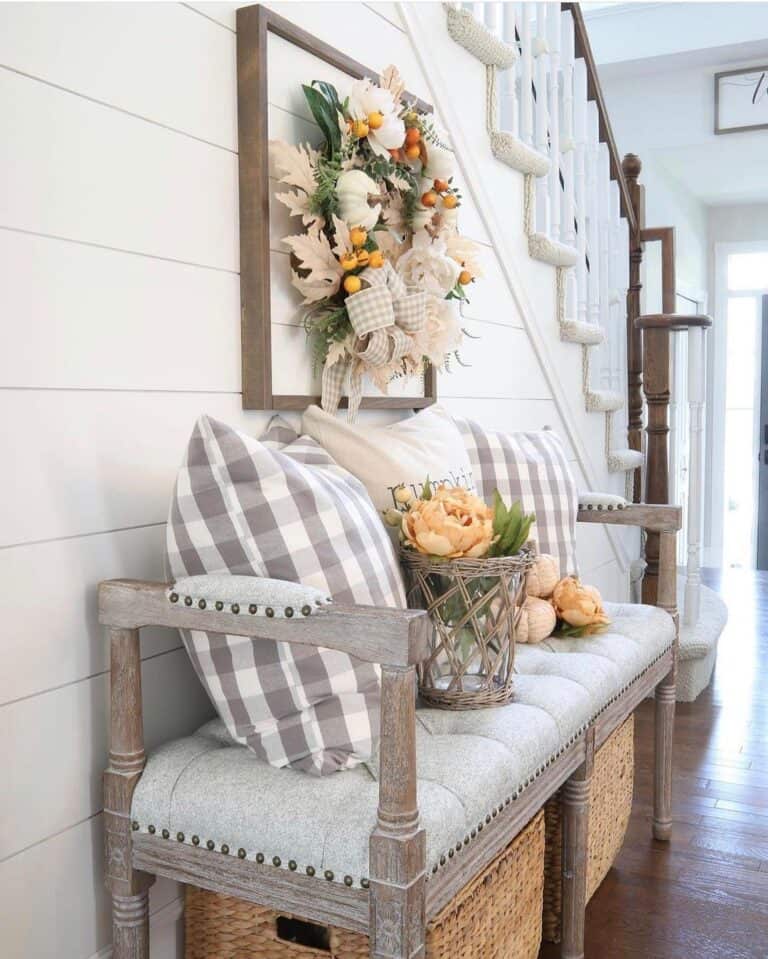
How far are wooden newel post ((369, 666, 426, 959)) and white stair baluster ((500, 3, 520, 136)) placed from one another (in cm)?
211

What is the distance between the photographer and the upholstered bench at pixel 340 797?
1.18 meters

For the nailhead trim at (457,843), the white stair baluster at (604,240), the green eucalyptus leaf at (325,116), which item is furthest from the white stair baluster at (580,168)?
the nailhead trim at (457,843)

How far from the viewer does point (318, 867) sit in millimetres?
1247

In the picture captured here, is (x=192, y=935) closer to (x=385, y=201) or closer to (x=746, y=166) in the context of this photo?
(x=385, y=201)

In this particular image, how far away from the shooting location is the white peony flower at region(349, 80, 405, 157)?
189 cm

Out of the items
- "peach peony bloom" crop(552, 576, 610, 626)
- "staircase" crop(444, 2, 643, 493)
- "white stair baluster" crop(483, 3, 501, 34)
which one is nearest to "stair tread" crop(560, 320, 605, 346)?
"staircase" crop(444, 2, 643, 493)

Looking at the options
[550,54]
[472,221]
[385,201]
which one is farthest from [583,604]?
[550,54]

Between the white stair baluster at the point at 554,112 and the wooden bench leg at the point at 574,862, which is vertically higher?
the white stair baluster at the point at 554,112

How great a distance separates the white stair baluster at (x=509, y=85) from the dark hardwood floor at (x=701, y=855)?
186 centimetres

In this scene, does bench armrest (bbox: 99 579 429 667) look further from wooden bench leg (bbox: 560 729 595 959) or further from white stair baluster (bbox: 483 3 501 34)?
white stair baluster (bbox: 483 3 501 34)

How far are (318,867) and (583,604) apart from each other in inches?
39.6

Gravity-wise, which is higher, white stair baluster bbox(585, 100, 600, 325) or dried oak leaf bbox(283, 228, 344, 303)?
white stair baluster bbox(585, 100, 600, 325)

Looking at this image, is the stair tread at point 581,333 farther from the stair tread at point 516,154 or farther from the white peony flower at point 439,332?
the white peony flower at point 439,332

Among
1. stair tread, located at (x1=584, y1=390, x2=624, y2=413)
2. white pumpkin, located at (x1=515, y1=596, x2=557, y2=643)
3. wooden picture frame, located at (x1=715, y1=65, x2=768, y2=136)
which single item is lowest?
white pumpkin, located at (x1=515, y1=596, x2=557, y2=643)
